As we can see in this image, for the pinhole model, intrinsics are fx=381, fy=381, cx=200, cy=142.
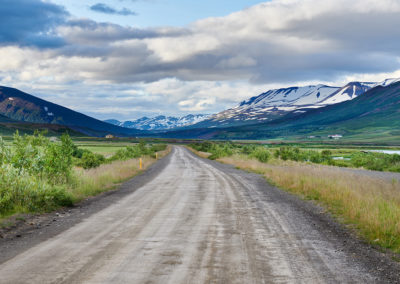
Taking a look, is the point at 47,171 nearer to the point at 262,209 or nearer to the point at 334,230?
the point at 262,209

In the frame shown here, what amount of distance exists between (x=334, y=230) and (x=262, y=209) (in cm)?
365

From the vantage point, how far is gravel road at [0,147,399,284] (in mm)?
6465

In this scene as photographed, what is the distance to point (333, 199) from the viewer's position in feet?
50.4

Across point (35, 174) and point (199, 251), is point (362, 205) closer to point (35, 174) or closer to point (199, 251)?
point (199, 251)

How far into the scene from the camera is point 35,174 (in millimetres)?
17359

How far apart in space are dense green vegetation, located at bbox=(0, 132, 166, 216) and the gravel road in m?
2.34

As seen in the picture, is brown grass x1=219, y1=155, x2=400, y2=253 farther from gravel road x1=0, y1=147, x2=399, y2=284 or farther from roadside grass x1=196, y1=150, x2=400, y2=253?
gravel road x1=0, y1=147, x2=399, y2=284

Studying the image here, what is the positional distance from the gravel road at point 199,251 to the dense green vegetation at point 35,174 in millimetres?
2338

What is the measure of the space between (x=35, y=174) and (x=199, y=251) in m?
12.0

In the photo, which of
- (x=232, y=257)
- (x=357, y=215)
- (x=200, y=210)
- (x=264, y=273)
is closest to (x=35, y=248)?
(x=232, y=257)

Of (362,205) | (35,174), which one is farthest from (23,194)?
(362,205)

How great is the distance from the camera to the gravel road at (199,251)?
6.46 m

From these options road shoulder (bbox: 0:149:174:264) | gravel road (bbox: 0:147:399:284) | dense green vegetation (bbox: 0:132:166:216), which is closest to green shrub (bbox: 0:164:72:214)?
dense green vegetation (bbox: 0:132:166:216)

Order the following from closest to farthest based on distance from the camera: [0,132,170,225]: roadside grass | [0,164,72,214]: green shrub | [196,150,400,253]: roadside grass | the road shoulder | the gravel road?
the gravel road < the road shoulder < [196,150,400,253]: roadside grass < [0,164,72,214]: green shrub < [0,132,170,225]: roadside grass
